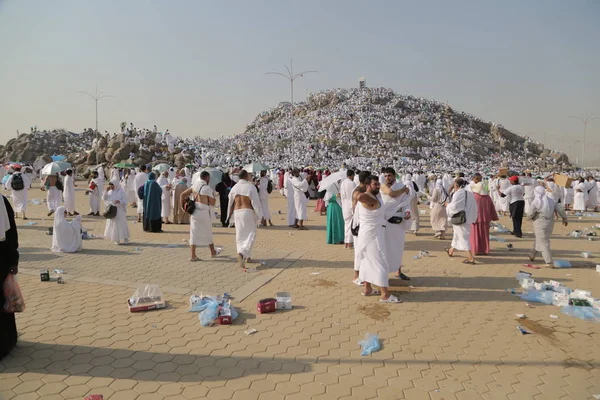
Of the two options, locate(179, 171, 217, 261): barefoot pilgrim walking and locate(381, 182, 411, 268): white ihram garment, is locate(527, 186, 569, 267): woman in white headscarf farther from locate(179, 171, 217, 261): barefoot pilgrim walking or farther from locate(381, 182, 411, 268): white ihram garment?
locate(179, 171, 217, 261): barefoot pilgrim walking

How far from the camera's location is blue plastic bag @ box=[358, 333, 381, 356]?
4.13 metres

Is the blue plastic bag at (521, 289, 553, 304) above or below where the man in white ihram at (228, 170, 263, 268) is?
below

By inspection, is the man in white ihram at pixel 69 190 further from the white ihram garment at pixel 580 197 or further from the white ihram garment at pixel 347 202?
the white ihram garment at pixel 580 197

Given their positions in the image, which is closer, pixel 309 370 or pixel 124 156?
pixel 309 370

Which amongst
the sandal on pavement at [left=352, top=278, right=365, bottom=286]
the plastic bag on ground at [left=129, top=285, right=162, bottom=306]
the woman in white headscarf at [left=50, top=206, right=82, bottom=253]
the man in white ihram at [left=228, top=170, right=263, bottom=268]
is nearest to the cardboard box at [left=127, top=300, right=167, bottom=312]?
the plastic bag on ground at [left=129, top=285, right=162, bottom=306]

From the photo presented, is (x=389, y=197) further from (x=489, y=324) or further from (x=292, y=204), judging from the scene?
(x=292, y=204)

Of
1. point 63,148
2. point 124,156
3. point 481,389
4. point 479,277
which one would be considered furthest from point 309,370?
point 63,148

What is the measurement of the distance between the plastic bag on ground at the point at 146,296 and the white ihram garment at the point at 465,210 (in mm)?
5674

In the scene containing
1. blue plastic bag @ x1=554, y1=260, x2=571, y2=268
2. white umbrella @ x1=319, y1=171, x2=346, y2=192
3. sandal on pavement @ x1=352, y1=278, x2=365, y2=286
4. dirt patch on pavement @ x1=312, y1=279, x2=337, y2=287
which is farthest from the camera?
white umbrella @ x1=319, y1=171, x2=346, y2=192

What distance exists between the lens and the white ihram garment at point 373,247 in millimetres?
5492

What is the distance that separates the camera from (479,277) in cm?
696

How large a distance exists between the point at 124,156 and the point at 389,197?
33574 millimetres

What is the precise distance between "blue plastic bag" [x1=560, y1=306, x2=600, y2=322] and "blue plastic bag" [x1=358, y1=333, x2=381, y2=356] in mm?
2854

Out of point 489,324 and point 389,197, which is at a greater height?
point 389,197
